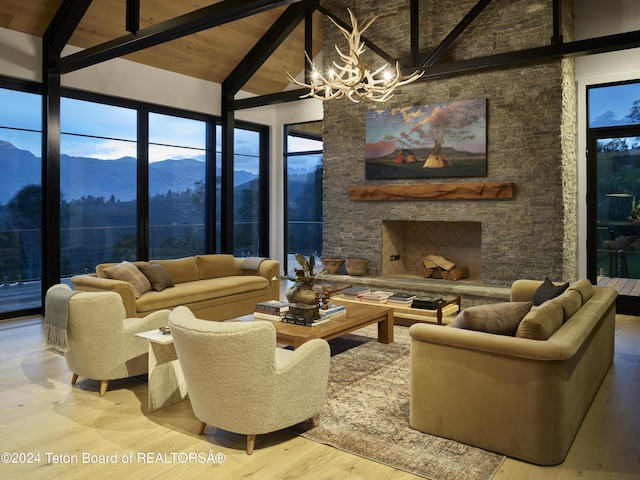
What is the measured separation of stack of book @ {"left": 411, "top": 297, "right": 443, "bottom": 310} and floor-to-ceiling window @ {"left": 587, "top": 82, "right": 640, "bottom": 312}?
2731 mm

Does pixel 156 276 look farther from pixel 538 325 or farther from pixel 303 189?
pixel 303 189

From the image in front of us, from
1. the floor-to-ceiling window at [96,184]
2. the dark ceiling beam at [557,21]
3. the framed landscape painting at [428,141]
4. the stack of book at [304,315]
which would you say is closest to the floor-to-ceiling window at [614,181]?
the dark ceiling beam at [557,21]

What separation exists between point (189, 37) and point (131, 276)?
161 inches

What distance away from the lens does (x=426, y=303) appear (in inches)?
222

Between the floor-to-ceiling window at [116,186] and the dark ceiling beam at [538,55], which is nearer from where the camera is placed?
the dark ceiling beam at [538,55]

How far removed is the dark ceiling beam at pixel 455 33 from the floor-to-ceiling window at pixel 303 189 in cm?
320

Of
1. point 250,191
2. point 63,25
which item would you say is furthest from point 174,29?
point 250,191

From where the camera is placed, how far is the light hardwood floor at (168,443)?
283 cm

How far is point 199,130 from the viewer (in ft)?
30.0

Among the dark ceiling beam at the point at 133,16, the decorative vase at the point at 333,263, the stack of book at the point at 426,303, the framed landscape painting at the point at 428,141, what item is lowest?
the stack of book at the point at 426,303

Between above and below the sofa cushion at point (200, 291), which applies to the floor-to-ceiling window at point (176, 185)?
above

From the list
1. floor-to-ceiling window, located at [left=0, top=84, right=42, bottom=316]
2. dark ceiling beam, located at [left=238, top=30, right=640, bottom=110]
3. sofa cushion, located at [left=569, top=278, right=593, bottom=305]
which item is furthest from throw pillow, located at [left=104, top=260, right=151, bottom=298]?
sofa cushion, located at [left=569, top=278, right=593, bottom=305]

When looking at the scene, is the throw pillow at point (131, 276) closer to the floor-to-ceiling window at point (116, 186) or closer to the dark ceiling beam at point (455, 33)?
the floor-to-ceiling window at point (116, 186)

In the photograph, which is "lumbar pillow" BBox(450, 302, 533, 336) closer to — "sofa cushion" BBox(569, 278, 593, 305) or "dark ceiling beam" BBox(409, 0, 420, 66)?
"sofa cushion" BBox(569, 278, 593, 305)
